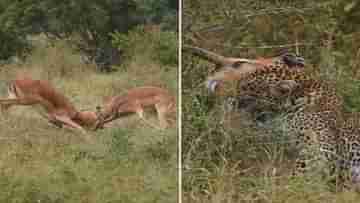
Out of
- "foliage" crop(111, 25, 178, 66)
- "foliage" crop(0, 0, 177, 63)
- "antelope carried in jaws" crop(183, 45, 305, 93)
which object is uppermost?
"foliage" crop(0, 0, 177, 63)

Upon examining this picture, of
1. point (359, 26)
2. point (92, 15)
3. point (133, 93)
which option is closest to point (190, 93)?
point (133, 93)

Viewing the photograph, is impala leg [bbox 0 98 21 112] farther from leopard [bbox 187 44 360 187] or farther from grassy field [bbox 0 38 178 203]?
leopard [bbox 187 44 360 187]

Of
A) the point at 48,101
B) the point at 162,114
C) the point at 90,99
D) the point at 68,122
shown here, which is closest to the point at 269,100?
the point at 162,114

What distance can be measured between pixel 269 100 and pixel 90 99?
1.05 metres

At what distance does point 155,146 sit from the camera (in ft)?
15.3

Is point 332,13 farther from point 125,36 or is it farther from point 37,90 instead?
point 37,90

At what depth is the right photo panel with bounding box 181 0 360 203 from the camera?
183 inches

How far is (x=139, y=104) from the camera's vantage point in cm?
469

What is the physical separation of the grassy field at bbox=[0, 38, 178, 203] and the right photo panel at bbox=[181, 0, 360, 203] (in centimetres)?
15

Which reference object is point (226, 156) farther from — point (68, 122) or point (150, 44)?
point (68, 122)

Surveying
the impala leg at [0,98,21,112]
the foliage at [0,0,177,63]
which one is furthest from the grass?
the impala leg at [0,98,21,112]

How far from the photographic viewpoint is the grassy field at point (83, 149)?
15.3 ft

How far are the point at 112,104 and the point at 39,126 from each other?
0.45 m

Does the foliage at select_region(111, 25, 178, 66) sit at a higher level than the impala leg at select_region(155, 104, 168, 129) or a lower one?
higher
